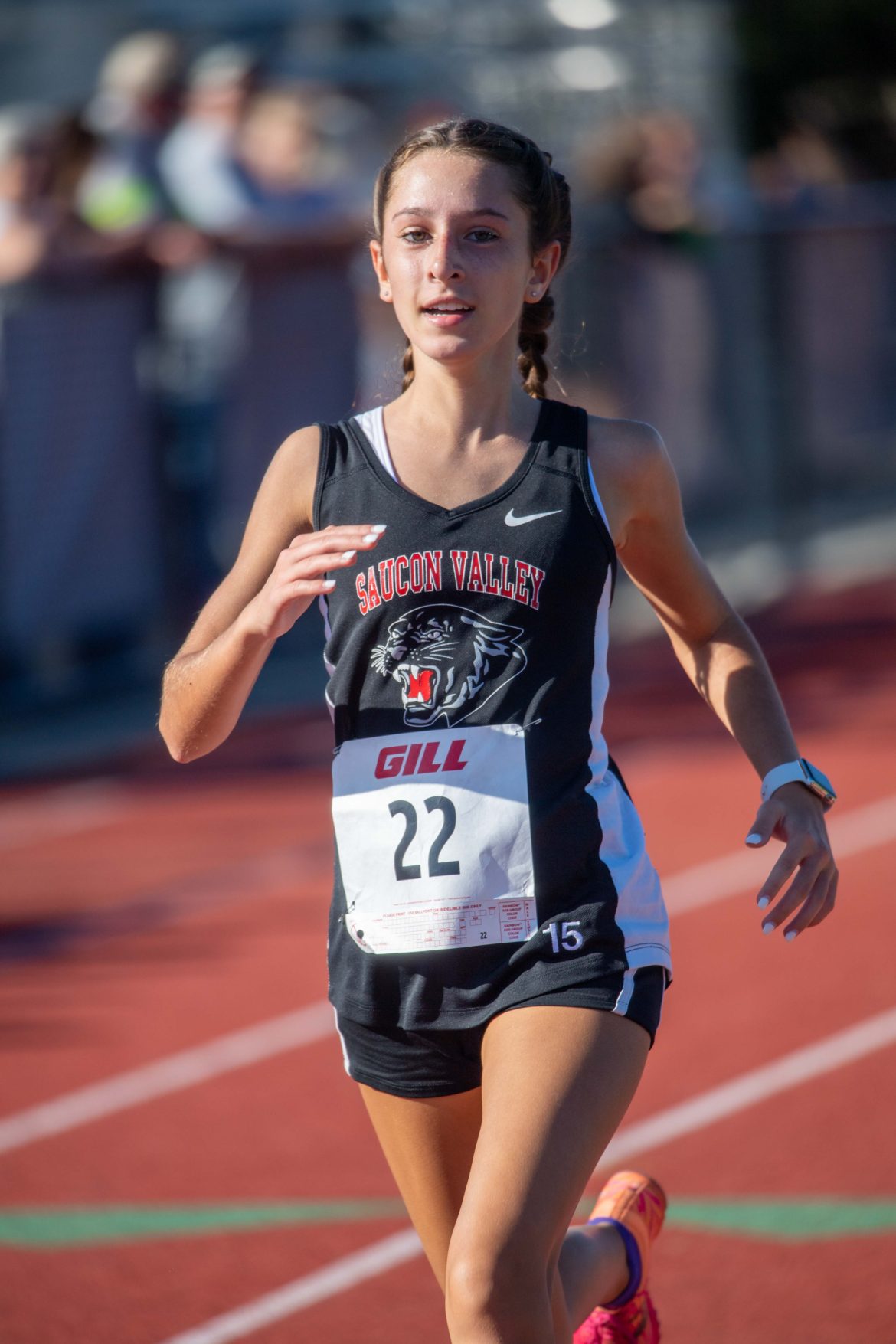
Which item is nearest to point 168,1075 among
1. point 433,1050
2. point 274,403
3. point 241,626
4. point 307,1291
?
point 307,1291

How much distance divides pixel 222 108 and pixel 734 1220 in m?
7.33

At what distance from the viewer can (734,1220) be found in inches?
165

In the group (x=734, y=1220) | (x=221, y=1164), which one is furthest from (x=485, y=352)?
(x=221, y=1164)

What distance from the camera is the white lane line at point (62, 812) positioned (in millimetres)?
7625

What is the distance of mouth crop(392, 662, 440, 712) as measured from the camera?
2740mm

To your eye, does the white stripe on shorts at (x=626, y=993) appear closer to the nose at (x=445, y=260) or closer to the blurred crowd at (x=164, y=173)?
the nose at (x=445, y=260)

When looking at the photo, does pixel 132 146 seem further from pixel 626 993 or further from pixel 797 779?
pixel 626 993

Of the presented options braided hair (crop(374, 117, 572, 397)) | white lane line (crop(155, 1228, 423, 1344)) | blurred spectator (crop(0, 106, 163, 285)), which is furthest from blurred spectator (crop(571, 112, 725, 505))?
braided hair (crop(374, 117, 572, 397))

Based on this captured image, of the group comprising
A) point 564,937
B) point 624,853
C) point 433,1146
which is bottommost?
point 433,1146

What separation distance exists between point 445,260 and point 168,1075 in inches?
124

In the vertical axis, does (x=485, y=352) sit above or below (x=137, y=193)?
below

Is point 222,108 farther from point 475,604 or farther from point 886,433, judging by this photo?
point 475,604

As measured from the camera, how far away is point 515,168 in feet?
9.28

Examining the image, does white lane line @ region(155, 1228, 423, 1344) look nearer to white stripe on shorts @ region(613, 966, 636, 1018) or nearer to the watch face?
white stripe on shorts @ region(613, 966, 636, 1018)
